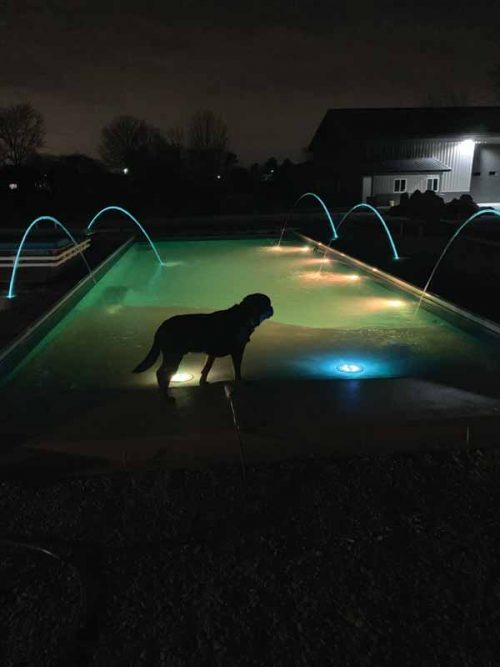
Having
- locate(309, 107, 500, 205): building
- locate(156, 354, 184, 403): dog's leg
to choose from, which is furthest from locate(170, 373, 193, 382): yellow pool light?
locate(309, 107, 500, 205): building

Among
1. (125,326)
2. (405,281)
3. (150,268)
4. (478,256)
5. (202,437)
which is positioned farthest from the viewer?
(150,268)

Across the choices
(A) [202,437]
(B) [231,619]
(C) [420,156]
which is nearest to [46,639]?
(B) [231,619]

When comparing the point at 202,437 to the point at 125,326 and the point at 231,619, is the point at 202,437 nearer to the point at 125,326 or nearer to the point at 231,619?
the point at 231,619

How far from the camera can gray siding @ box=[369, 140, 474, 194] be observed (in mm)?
35875

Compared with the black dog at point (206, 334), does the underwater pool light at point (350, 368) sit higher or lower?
lower

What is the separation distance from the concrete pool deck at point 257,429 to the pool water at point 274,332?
147 cm

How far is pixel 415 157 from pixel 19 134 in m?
44.0

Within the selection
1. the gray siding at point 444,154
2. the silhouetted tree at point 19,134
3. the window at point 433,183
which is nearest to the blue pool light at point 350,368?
the window at point 433,183

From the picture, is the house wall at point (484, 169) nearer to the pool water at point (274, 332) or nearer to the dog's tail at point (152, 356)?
the pool water at point (274, 332)

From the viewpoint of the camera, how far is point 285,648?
2.26m

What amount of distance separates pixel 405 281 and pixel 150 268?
7196 mm

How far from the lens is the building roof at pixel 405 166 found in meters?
34.6

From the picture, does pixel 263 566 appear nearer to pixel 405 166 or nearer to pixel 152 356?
pixel 152 356

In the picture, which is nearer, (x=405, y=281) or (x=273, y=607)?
(x=273, y=607)
